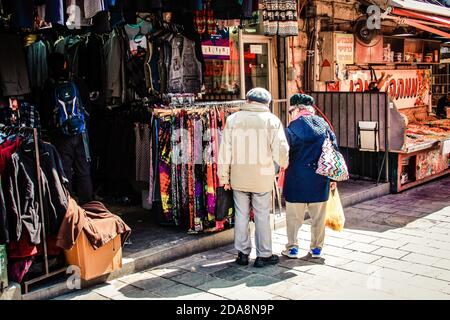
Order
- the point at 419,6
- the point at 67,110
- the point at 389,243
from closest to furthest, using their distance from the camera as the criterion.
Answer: the point at 67,110
the point at 389,243
the point at 419,6

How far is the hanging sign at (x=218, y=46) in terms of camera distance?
8.42 m

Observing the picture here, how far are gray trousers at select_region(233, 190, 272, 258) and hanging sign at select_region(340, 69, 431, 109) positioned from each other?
5.53 meters

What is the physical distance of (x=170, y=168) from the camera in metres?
6.74

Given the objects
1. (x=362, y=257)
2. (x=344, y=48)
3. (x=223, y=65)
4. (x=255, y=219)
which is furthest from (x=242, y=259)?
(x=344, y=48)

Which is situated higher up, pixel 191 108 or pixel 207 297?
pixel 191 108

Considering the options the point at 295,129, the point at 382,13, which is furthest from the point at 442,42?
the point at 295,129

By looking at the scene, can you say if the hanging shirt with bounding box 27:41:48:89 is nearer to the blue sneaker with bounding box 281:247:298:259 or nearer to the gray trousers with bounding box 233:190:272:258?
the gray trousers with bounding box 233:190:272:258

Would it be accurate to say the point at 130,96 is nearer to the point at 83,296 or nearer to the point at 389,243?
the point at 83,296

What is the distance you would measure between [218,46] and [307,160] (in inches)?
128

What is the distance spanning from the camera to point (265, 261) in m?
6.13

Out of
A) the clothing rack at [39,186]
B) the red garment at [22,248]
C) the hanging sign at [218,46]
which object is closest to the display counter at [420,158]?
the hanging sign at [218,46]

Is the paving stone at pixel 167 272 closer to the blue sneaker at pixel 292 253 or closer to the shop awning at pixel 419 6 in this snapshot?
the blue sneaker at pixel 292 253

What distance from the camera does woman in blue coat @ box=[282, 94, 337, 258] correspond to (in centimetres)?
606

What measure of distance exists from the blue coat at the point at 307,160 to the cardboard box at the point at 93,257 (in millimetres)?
2022
